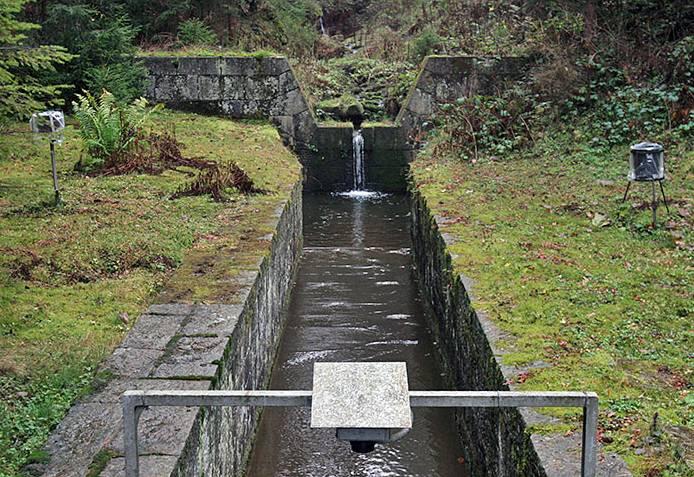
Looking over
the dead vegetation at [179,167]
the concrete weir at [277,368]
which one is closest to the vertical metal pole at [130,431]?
the concrete weir at [277,368]

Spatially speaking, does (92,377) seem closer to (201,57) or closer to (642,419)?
(642,419)

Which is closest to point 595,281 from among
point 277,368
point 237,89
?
point 277,368

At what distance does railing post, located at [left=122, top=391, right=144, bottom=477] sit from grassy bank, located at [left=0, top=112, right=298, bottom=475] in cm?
80

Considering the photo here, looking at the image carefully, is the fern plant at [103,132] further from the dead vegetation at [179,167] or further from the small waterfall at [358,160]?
the small waterfall at [358,160]

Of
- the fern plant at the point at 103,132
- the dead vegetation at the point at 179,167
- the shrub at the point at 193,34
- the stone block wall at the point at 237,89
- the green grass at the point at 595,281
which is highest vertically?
the shrub at the point at 193,34

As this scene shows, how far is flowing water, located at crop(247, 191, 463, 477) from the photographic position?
614cm

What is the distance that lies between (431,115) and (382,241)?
15.4ft

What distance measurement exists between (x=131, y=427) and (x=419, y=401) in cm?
120

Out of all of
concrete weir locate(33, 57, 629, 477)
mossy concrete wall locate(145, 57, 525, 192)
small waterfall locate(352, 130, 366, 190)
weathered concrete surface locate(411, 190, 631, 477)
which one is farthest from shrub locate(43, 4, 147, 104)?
weathered concrete surface locate(411, 190, 631, 477)

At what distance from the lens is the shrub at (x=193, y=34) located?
58.6 feet

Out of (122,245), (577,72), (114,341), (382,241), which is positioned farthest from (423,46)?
(114,341)

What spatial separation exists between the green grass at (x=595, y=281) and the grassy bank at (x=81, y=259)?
2301mm

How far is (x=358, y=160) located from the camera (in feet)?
55.6

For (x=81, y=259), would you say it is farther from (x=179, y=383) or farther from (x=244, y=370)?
(x=179, y=383)
